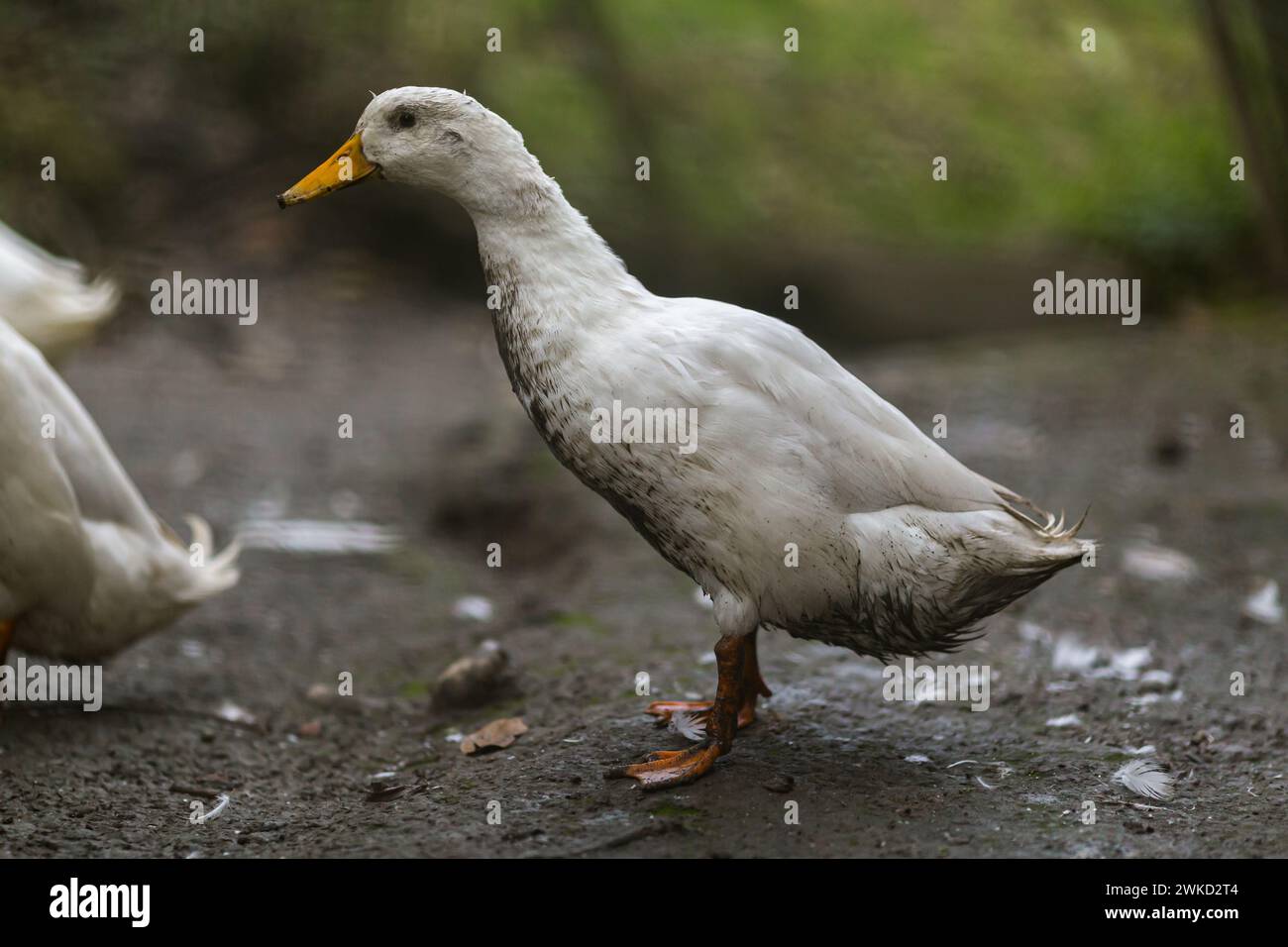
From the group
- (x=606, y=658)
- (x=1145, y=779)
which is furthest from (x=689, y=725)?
(x=1145, y=779)

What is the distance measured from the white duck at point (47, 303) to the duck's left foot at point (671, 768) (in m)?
3.64

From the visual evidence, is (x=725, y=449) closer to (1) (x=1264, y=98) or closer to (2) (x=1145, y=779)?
(2) (x=1145, y=779)

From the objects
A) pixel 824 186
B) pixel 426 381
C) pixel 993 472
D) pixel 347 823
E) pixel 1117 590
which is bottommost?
pixel 347 823

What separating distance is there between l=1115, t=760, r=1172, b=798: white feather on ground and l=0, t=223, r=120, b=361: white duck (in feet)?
14.9

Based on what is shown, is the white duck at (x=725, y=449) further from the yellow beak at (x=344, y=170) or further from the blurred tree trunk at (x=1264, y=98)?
the blurred tree trunk at (x=1264, y=98)

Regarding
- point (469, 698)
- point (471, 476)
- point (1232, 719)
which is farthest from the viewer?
point (471, 476)

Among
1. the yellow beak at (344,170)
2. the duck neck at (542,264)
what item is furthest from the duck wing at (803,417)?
the yellow beak at (344,170)

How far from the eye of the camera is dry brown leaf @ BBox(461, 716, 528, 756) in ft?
12.5

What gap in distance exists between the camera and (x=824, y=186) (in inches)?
436

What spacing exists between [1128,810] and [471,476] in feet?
14.5

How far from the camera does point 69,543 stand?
13.2 ft

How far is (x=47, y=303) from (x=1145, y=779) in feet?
15.5

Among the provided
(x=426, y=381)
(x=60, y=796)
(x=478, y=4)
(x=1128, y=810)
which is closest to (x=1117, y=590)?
(x=1128, y=810)

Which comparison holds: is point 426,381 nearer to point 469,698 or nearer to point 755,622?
point 469,698
